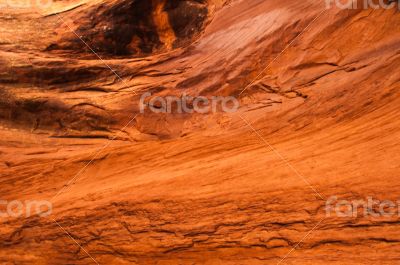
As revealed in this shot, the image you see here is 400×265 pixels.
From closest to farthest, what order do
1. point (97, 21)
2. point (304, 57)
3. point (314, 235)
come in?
1. point (314, 235)
2. point (304, 57)
3. point (97, 21)

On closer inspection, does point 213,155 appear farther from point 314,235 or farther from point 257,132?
point 314,235

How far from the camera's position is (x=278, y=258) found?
333 cm

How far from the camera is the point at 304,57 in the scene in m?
4.86

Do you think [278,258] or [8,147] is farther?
[8,147]

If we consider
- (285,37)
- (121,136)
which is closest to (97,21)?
(121,136)

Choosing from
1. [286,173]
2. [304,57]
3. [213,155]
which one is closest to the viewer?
[286,173]

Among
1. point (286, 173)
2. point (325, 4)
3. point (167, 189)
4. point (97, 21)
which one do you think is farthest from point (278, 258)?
point (97, 21)

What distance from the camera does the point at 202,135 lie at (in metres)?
4.59

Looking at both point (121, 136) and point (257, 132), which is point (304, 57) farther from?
point (121, 136)

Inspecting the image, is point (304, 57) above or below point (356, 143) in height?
above

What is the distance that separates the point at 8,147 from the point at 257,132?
9.38ft

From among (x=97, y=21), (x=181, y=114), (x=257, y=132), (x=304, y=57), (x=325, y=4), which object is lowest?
(x=257, y=132)

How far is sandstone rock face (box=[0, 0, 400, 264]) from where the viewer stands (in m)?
3.49

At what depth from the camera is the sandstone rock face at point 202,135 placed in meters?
3.49
